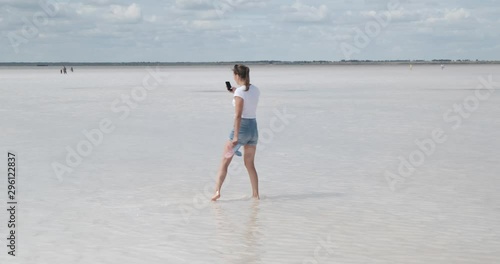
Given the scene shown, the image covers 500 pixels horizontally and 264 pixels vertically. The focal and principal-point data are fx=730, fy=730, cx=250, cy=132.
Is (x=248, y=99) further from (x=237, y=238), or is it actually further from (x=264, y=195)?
(x=237, y=238)

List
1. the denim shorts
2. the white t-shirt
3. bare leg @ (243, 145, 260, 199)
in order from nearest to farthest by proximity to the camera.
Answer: the white t-shirt → the denim shorts → bare leg @ (243, 145, 260, 199)

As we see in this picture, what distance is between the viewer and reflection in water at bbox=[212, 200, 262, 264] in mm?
6879

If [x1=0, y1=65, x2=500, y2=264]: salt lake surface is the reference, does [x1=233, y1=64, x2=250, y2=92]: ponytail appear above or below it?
above

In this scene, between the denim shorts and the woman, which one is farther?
the denim shorts

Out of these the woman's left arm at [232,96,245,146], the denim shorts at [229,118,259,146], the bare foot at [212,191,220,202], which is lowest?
the bare foot at [212,191,220,202]

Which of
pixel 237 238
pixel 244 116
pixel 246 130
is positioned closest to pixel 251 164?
pixel 246 130

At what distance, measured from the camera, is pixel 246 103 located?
29.6 feet

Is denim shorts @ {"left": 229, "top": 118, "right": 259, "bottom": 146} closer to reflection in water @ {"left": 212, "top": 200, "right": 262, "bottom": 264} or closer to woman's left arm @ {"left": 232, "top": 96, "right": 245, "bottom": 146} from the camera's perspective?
woman's left arm @ {"left": 232, "top": 96, "right": 245, "bottom": 146}

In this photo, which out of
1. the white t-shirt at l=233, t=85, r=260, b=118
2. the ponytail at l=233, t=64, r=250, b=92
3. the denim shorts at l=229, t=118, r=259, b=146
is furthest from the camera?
the denim shorts at l=229, t=118, r=259, b=146

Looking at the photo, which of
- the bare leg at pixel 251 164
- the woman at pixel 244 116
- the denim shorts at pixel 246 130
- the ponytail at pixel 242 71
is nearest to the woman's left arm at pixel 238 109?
the woman at pixel 244 116

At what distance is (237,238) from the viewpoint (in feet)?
25.0

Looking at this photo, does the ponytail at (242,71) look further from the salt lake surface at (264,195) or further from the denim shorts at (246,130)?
the salt lake surface at (264,195)

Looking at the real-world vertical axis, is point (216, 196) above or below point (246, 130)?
below

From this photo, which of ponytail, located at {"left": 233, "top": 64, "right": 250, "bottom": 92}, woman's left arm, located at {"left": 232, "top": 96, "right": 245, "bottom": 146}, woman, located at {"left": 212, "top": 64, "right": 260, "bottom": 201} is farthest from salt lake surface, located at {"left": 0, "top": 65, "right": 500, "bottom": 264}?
ponytail, located at {"left": 233, "top": 64, "right": 250, "bottom": 92}
